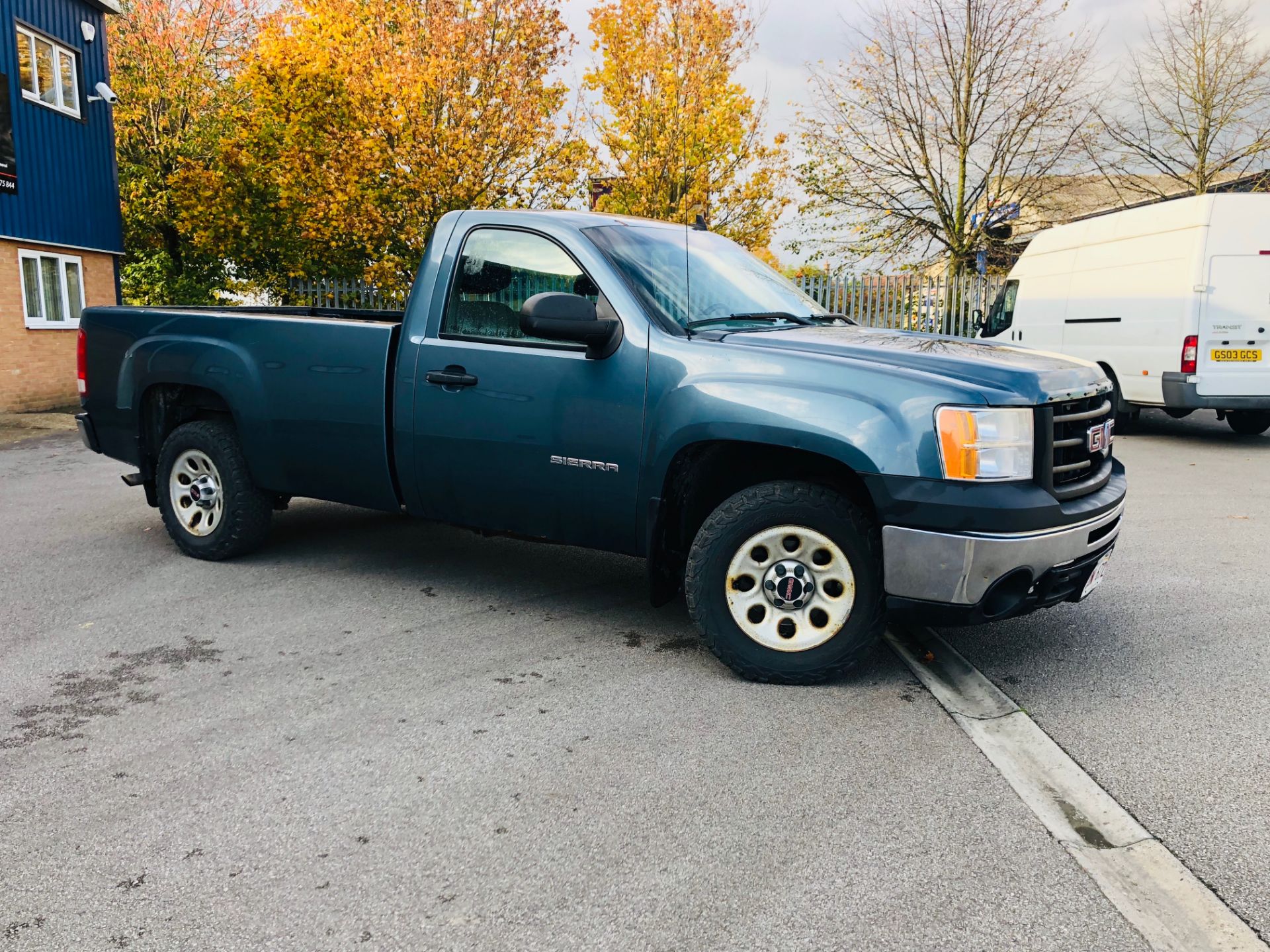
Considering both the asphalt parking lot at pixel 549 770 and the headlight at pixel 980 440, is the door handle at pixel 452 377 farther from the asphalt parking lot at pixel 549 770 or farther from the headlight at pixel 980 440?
the headlight at pixel 980 440

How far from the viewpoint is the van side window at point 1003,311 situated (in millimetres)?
15656

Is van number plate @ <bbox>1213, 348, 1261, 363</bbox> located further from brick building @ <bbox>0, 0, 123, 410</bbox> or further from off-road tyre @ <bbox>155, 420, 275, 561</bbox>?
brick building @ <bbox>0, 0, 123, 410</bbox>

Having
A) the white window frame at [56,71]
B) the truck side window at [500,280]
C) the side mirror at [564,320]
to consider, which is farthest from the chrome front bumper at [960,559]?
the white window frame at [56,71]

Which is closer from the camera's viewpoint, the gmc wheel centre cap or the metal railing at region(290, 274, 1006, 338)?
the gmc wheel centre cap

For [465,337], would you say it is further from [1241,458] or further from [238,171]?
[238,171]

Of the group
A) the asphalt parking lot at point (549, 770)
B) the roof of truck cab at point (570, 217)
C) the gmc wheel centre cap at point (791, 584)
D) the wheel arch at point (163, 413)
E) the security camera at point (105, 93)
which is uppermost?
the security camera at point (105, 93)

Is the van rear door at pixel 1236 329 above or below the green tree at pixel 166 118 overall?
below

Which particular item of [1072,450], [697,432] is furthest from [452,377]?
[1072,450]

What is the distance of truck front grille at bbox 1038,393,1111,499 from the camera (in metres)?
3.92

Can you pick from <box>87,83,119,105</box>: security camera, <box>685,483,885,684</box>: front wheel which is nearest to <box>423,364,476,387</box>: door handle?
<box>685,483,885,684</box>: front wheel

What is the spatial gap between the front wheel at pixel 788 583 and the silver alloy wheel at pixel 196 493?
3202 mm

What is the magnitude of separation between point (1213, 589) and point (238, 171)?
2350cm

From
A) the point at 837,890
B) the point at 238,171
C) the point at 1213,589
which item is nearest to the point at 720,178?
the point at 238,171

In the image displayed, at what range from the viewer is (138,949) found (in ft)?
7.89
